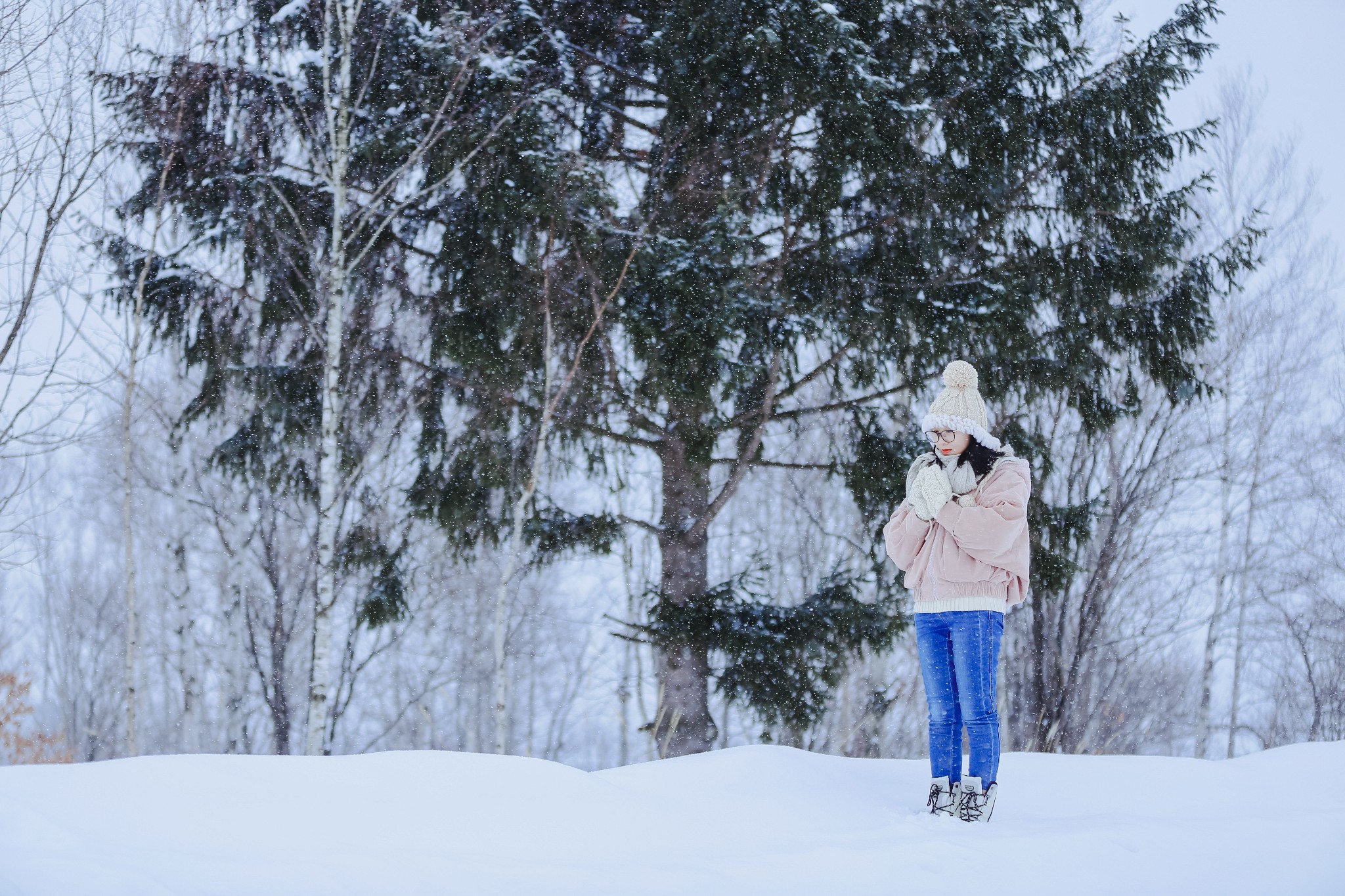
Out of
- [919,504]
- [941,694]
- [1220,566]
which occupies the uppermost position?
[1220,566]

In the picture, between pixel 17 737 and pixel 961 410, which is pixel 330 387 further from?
pixel 17 737

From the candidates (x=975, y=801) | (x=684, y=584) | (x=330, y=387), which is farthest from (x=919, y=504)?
(x=330, y=387)

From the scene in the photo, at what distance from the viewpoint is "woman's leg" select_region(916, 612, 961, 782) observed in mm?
3039

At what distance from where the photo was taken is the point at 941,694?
3.05m

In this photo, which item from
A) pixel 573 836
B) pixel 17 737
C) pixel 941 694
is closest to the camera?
pixel 573 836

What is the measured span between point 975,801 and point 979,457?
1135 millimetres

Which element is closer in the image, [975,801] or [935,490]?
[975,801]

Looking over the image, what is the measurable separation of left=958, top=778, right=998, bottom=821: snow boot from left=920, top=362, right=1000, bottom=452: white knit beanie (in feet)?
3.66

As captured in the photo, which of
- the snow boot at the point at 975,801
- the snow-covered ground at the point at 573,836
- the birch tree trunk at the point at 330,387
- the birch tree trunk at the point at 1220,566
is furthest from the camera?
the birch tree trunk at the point at 1220,566

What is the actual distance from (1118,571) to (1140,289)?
14.0 feet

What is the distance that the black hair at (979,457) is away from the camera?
2.99 meters

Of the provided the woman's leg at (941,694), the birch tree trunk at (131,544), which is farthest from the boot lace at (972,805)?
the birch tree trunk at (131,544)

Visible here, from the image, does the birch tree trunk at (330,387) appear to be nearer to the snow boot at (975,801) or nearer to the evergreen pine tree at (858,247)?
the evergreen pine tree at (858,247)

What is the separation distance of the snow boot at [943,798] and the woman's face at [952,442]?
113 cm
